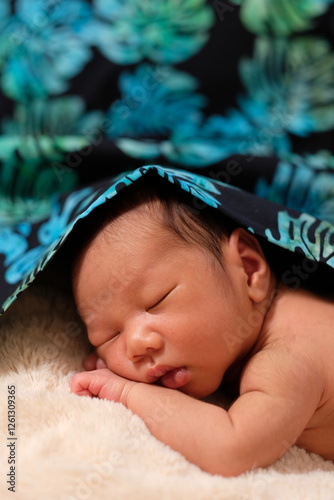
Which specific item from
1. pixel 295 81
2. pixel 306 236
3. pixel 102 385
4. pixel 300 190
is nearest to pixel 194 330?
pixel 102 385

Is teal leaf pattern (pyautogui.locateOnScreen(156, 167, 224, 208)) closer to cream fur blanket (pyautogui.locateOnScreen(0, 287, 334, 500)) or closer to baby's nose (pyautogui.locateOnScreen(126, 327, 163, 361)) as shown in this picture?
baby's nose (pyautogui.locateOnScreen(126, 327, 163, 361))

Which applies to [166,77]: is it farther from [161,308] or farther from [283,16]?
[161,308]

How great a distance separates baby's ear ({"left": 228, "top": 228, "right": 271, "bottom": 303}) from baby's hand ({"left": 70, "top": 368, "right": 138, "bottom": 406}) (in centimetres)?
28

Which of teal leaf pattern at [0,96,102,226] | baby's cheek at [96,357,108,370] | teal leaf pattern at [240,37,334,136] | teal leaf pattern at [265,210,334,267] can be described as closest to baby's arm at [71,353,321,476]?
baby's cheek at [96,357,108,370]

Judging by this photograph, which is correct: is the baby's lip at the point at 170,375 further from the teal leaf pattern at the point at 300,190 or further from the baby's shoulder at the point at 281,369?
the teal leaf pattern at the point at 300,190

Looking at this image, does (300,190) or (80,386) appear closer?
(80,386)

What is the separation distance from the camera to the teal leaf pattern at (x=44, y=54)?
5.31ft

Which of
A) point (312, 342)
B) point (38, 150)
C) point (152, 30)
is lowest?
point (312, 342)

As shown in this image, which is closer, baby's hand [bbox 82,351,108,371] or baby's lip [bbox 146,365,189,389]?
baby's lip [bbox 146,365,189,389]

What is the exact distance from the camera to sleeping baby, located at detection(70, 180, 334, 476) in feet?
3.46

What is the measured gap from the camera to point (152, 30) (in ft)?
5.29

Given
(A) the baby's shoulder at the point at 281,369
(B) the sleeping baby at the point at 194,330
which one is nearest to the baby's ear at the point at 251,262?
(B) the sleeping baby at the point at 194,330

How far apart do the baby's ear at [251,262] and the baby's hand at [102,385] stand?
28 cm

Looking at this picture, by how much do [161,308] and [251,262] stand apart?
21 centimetres
